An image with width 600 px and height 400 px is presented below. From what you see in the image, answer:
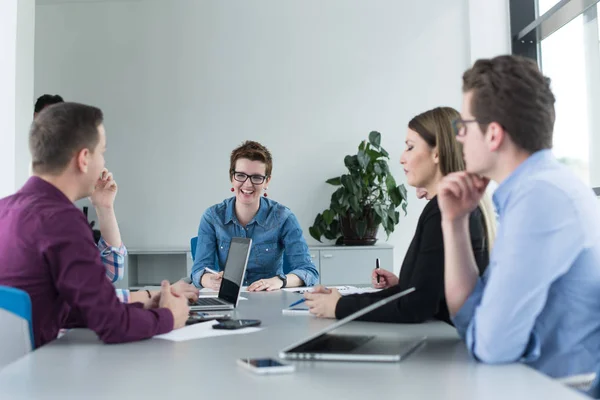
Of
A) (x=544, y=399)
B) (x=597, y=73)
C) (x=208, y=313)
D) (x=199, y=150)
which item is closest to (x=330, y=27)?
(x=199, y=150)

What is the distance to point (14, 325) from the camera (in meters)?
1.73

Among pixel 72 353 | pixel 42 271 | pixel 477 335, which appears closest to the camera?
pixel 477 335

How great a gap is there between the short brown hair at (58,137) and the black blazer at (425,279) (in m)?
0.93

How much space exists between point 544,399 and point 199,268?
2646 millimetres

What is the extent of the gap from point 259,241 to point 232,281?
1.03 metres

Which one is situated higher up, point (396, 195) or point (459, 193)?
point (396, 195)

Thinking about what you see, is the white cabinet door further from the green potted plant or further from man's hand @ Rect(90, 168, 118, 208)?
man's hand @ Rect(90, 168, 118, 208)

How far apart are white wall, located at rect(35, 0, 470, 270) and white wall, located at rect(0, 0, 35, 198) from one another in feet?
5.26

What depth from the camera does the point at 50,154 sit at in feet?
6.22

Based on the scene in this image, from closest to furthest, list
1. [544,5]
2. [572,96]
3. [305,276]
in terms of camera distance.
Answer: [305,276] → [572,96] → [544,5]

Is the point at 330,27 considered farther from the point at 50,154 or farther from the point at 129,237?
the point at 50,154

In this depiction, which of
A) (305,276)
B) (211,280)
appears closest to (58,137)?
(211,280)

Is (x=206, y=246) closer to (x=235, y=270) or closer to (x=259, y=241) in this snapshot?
(x=259, y=241)

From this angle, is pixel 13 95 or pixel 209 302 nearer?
pixel 209 302
